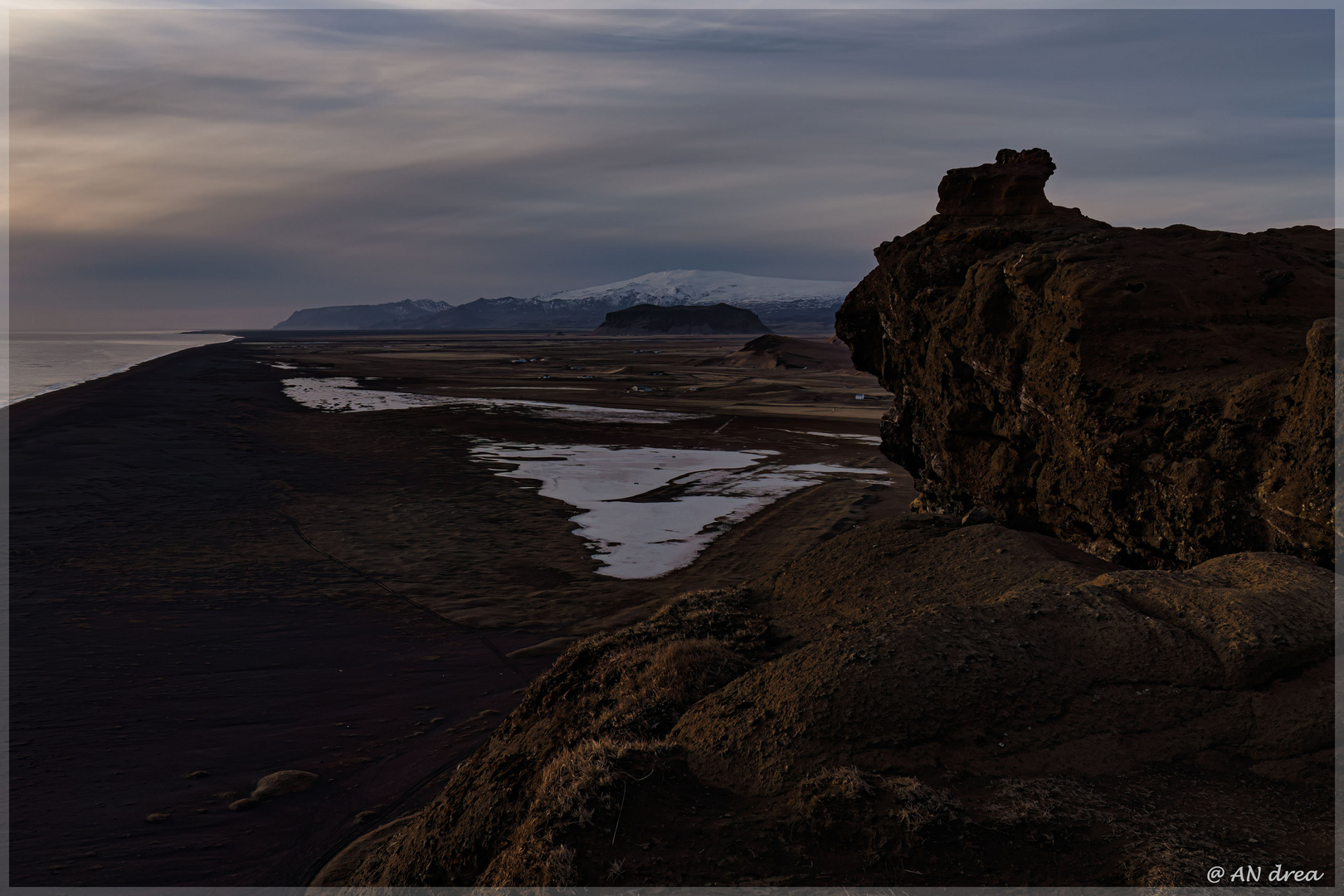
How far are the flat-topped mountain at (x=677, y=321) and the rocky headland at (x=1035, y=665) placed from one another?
597 feet

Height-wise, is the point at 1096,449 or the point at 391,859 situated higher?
the point at 1096,449

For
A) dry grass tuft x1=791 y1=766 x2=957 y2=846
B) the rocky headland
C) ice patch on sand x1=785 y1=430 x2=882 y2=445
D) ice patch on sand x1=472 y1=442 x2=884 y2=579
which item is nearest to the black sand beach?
ice patch on sand x1=472 y1=442 x2=884 y2=579

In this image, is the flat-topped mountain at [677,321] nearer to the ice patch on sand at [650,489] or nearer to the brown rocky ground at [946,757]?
the ice patch on sand at [650,489]

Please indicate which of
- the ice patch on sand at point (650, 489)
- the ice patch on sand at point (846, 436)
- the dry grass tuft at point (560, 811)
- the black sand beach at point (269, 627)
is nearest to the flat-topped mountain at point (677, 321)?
the ice patch on sand at point (846, 436)

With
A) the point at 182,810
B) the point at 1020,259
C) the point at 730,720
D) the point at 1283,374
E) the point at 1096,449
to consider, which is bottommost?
the point at 182,810

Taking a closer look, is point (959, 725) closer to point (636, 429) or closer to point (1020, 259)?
point (1020, 259)

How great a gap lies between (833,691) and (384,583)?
9.99 m

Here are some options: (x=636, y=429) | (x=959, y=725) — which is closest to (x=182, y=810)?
(x=959, y=725)

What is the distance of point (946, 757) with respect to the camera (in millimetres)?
4727

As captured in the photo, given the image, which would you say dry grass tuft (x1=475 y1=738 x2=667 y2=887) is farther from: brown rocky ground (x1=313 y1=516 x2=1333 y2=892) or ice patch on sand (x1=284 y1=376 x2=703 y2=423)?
ice patch on sand (x1=284 y1=376 x2=703 y2=423)

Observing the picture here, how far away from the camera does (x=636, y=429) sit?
30.6 meters

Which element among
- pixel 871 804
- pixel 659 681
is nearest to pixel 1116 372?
pixel 659 681

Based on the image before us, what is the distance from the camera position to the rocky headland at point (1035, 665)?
13.7 feet

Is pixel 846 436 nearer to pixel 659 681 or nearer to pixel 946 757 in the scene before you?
pixel 659 681
